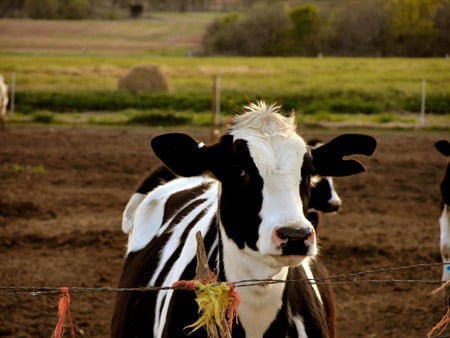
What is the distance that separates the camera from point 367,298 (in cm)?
1023

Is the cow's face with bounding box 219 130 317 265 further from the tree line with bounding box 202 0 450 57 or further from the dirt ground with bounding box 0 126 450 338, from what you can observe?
the tree line with bounding box 202 0 450 57

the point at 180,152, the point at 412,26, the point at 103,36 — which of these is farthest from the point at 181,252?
the point at 103,36

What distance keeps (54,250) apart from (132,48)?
6166 centimetres

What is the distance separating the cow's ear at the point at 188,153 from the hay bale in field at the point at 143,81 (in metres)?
33.3

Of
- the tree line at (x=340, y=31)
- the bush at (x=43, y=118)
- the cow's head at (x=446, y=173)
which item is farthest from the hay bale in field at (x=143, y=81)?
the cow's head at (x=446, y=173)

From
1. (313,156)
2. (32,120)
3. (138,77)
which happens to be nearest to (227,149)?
(313,156)

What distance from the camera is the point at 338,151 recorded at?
495 centimetres

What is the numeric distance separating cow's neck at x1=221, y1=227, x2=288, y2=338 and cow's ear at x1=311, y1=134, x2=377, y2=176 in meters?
0.63

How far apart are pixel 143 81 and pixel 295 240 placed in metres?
34.5

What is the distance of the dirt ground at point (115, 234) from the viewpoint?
940 centimetres

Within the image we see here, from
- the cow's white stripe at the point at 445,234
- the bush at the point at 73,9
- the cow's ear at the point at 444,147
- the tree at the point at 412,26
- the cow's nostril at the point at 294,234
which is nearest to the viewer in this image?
the cow's nostril at the point at 294,234

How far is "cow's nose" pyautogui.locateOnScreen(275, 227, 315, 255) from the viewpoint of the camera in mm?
4137

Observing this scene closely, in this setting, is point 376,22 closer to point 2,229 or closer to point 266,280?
point 2,229

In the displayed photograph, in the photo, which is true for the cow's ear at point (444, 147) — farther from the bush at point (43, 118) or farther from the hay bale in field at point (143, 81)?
the hay bale in field at point (143, 81)
